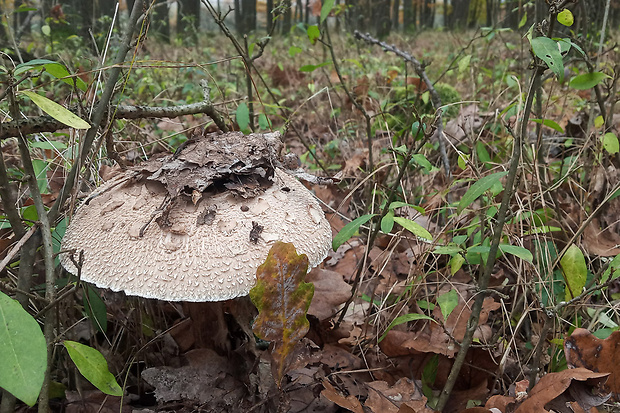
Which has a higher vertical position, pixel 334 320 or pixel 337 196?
pixel 337 196

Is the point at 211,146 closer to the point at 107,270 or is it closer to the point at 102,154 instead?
the point at 107,270

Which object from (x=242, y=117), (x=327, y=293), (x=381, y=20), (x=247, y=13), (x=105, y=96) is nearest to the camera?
(x=105, y=96)

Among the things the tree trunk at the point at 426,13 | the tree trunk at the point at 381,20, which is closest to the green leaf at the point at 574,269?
the tree trunk at the point at 381,20

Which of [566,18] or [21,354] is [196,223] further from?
[566,18]

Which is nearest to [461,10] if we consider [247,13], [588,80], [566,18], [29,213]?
[247,13]

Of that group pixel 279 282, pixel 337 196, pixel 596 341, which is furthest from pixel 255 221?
pixel 337 196

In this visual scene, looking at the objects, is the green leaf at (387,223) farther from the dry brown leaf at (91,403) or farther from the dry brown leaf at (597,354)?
the dry brown leaf at (91,403)
